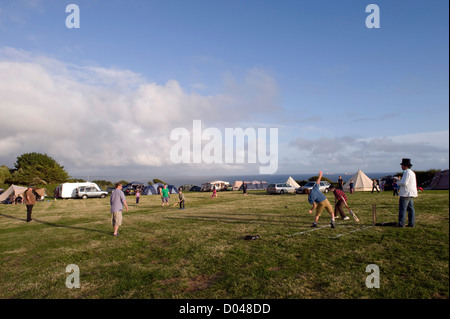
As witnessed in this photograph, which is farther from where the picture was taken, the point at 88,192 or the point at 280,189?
the point at 280,189

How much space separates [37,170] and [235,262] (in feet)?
222

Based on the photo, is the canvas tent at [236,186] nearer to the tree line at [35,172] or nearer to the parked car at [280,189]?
the tree line at [35,172]

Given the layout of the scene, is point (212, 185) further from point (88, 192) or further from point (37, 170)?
point (37, 170)

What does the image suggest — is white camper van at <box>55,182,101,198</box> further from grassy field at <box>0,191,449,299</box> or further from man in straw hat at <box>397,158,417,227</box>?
man in straw hat at <box>397,158,417,227</box>

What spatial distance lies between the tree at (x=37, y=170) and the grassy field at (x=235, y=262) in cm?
5466

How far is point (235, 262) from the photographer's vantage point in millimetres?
6543

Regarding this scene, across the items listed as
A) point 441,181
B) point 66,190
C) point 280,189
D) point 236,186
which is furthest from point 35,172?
point 441,181

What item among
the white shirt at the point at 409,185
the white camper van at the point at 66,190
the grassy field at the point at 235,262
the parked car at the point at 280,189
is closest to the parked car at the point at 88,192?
the white camper van at the point at 66,190

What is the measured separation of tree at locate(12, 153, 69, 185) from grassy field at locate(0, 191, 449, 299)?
2152 inches

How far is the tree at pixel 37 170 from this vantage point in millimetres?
55572
